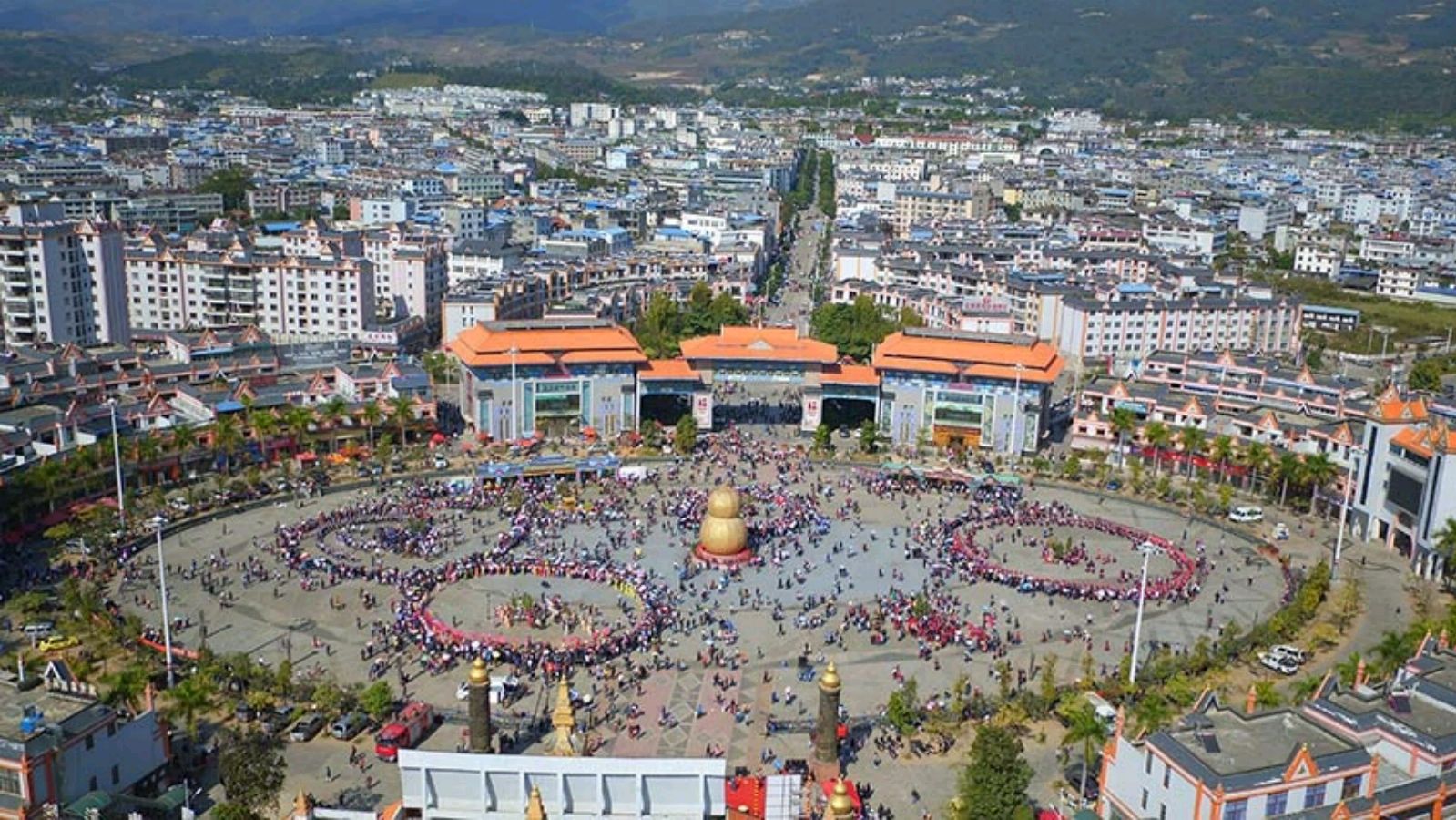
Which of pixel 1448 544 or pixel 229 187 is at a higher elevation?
pixel 229 187

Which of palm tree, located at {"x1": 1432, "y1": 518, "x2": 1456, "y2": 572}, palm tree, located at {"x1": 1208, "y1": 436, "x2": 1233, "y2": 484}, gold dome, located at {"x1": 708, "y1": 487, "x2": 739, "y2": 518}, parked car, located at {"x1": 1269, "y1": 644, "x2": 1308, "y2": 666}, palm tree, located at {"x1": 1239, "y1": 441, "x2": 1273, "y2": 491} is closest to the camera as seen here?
parked car, located at {"x1": 1269, "y1": 644, "x2": 1308, "y2": 666}

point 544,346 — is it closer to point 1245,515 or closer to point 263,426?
point 263,426

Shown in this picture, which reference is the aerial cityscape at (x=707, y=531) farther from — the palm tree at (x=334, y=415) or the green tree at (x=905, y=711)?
the palm tree at (x=334, y=415)

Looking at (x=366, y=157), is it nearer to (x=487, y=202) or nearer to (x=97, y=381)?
(x=487, y=202)

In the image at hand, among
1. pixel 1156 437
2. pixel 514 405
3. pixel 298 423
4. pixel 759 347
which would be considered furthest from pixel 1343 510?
pixel 298 423

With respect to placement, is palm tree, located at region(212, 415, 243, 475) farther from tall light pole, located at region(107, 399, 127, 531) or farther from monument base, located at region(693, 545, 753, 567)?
monument base, located at region(693, 545, 753, 567)

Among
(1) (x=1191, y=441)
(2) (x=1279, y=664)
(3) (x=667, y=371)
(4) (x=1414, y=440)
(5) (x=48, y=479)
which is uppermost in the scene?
(4) (x=1414, y=440)

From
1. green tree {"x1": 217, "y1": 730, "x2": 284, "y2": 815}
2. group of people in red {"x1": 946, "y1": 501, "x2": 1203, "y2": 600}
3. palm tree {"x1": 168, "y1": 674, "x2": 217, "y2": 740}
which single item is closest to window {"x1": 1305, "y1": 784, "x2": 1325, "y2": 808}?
group of people in red {"x1": 946, "y1": 501, "x2": 1203, "y2": 600}
